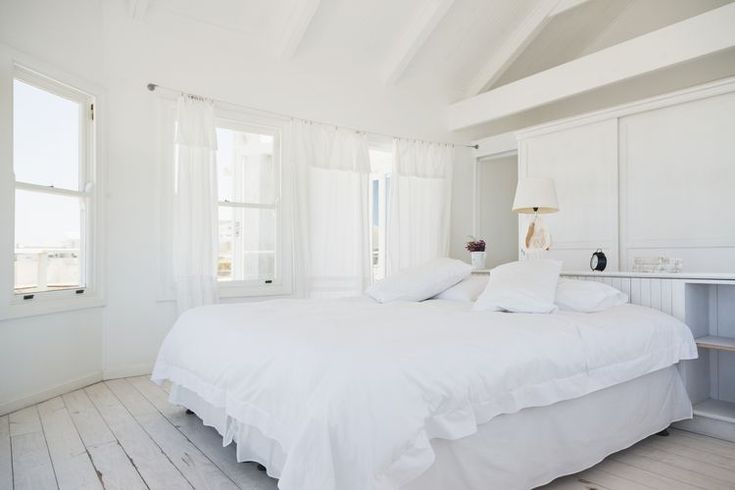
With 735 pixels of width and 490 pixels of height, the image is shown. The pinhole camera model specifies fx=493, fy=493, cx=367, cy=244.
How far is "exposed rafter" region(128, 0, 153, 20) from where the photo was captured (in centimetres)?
348

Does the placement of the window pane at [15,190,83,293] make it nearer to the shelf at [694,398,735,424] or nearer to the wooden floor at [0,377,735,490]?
the wooden floor at [0,377,735,490]

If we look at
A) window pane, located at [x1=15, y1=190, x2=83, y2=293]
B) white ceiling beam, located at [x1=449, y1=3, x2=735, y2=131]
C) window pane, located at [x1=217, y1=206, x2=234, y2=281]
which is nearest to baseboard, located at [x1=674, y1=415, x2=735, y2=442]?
white ceiling beam, located at [x1=449, y1=3, x2=735, y2=131]

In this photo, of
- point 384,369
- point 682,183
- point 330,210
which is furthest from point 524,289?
point 330,210

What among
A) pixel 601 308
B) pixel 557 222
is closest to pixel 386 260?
pixel 557 222

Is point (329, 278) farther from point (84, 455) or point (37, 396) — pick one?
point (84, 455)

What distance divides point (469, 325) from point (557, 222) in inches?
111

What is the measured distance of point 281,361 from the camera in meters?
1.62

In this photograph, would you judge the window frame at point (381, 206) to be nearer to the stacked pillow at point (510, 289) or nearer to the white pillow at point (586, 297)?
the stacked pillow at point (510, 289)

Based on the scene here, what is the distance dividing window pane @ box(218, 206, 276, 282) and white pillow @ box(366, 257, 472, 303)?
1.50m

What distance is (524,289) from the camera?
2.45 metres

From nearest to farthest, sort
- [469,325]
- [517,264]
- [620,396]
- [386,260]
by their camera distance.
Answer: [469,325] < [620,396] < [517,264] < [386,260]

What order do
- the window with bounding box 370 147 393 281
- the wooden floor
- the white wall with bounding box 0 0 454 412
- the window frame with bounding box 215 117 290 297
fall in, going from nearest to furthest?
the wooden floor
the white wall with bounding box 0 0 454 412
the window frame with bounding box 215 117 290 297
the window with bounding box 370 147 393 281

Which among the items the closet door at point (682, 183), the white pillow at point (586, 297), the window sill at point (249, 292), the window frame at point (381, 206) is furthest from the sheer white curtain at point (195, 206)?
the closet door at point (682, 183)

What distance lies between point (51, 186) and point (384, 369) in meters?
2.85
